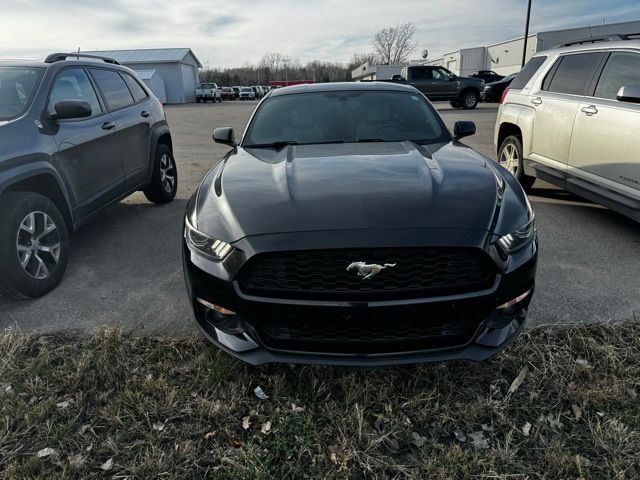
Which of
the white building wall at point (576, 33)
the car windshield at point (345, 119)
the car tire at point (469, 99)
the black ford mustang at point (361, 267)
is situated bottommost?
the car tire at point (469, 99)

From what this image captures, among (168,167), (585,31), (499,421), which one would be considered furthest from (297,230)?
(585,31)

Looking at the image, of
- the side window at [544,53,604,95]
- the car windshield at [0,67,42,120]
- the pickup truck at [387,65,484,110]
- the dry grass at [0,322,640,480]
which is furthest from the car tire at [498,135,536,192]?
the pickup truck at [387,65,484,110]

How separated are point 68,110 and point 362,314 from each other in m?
3.10

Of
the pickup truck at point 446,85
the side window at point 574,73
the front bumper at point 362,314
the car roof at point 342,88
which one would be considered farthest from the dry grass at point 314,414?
the pickup truck at point 446,85

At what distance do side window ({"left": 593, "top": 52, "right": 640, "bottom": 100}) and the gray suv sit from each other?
509cm

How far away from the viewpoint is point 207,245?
2330mm

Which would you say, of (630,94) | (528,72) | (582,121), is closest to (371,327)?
(630,94)

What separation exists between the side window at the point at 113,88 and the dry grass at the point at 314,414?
2.97 metres

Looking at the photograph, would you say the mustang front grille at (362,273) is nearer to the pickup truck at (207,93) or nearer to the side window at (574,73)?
the side window at (574,73)

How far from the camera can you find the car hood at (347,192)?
223 centimetres

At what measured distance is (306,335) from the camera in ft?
7.31

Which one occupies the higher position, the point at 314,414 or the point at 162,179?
the point at 162,179

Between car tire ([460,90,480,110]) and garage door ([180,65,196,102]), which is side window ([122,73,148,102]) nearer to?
car tire ([460,90,480,110])

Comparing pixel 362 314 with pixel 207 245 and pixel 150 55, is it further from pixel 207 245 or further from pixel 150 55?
pixel 150 55
